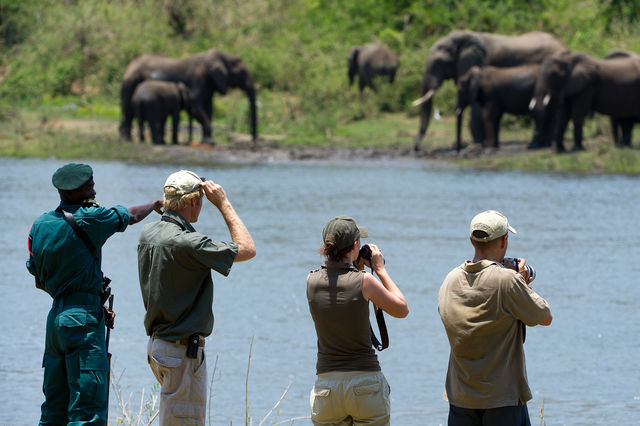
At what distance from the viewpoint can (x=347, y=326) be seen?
581cm

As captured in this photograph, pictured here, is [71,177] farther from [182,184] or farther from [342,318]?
[342,318]

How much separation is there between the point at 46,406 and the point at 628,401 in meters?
4.97

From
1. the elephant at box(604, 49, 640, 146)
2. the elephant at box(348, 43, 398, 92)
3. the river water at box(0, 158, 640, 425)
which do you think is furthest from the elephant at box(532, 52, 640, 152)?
the elephant at box(348, 43, 398, 92)

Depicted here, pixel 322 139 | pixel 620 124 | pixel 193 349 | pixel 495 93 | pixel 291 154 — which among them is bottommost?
pixel 322 139

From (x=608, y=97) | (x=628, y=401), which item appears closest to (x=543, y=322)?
(x=628, y=401)

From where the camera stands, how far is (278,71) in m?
43.9

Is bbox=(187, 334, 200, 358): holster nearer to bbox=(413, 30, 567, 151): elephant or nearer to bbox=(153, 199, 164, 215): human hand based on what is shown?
bbox=(153, 199, 164, 215): human hand

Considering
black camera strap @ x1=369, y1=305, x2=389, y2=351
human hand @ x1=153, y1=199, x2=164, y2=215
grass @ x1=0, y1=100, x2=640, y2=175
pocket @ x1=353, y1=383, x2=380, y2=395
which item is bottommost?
grass @ x1=0, y1=100, x2=640, y2=175

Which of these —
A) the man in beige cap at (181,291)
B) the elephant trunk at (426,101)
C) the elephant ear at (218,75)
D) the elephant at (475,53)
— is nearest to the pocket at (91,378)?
the man in beige cap at (181,291)

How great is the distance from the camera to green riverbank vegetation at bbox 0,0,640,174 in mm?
36219

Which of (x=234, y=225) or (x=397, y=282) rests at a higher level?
(x=234, y=225)

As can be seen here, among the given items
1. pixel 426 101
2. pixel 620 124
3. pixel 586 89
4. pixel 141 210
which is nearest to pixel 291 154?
pixel 426 101

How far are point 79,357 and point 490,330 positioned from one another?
1.88m

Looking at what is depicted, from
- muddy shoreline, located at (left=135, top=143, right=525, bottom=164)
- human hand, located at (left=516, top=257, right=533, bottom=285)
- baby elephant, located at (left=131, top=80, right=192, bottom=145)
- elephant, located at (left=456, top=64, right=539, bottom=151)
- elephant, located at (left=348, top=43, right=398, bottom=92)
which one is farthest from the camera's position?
elephant, located at (left=348, top=43, right=398, bottom=92)
